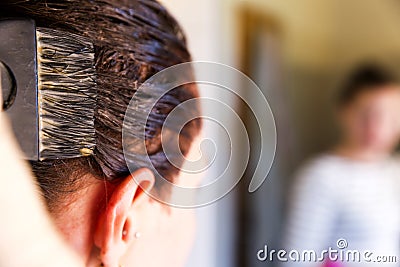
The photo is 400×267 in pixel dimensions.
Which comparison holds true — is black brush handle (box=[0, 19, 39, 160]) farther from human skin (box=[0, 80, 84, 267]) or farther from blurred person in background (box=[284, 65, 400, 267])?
blurred person in background (box=[284, 65, 400, 267])

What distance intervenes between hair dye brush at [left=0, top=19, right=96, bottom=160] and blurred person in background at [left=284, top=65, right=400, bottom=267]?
17cm

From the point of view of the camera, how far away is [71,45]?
0.92 feet

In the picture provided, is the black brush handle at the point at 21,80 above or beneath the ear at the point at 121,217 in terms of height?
above

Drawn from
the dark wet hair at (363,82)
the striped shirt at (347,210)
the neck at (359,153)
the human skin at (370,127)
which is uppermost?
the dark wet hair at (363,82)

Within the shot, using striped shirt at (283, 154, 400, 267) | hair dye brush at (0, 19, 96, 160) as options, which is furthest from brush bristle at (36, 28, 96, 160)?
striped shirt at (283, 154, 400, 267)

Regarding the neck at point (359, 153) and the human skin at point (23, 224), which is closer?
the human skin at point (23, 224)

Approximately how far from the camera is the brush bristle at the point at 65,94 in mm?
273

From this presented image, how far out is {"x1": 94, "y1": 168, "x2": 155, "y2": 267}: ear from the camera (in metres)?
0.28

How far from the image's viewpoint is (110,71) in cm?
28

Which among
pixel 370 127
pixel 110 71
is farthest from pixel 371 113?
pixel 110 71

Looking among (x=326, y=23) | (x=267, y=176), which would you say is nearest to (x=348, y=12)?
(x=326, y=23)

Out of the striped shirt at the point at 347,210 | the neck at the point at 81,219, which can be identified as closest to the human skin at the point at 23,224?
the neck at the point at 81,219

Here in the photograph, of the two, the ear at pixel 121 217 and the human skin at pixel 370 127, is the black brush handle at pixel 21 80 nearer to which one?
the ear at pixel 121 217

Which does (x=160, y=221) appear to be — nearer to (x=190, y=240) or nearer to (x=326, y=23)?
(x=190, y=240)
